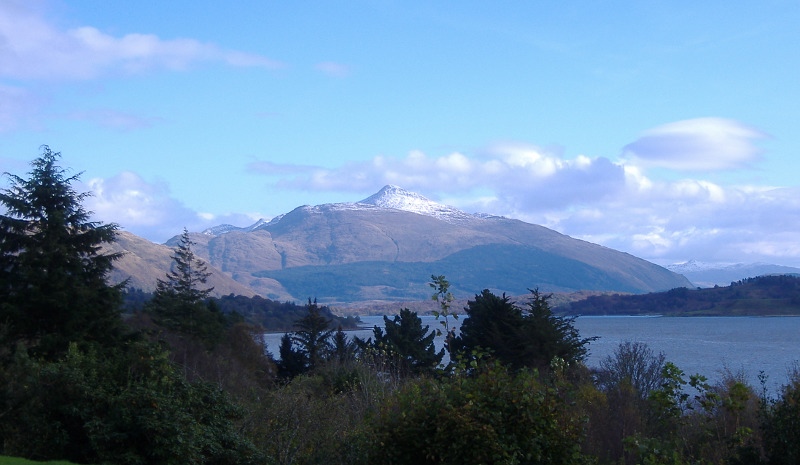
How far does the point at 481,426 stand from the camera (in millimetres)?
9930

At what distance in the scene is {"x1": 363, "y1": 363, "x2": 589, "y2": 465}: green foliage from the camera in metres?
9.96

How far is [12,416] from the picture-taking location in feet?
45.1

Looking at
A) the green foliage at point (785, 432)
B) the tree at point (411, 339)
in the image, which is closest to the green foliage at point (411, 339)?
the tree at point (411, 339)

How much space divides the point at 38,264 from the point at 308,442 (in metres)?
14.8

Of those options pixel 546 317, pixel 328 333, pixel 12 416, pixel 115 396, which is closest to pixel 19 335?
pixel 12 416

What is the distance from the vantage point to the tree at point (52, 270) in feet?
77.7

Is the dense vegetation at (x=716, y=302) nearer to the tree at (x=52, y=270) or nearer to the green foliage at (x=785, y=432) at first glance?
the tree at (x=52, y=270)

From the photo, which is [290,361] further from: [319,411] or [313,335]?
[319,411]

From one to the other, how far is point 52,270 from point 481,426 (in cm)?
1850

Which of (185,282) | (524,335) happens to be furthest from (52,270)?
(185,282)

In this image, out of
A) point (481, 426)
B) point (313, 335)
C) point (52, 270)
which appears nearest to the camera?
point (481, 426)

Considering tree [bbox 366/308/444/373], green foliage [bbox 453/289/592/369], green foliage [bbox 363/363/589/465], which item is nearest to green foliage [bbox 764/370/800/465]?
green foliage [bbox 363/363/589/465]

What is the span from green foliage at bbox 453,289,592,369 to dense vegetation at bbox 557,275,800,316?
91.5 meters

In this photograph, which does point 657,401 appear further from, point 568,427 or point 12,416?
point 12,416
